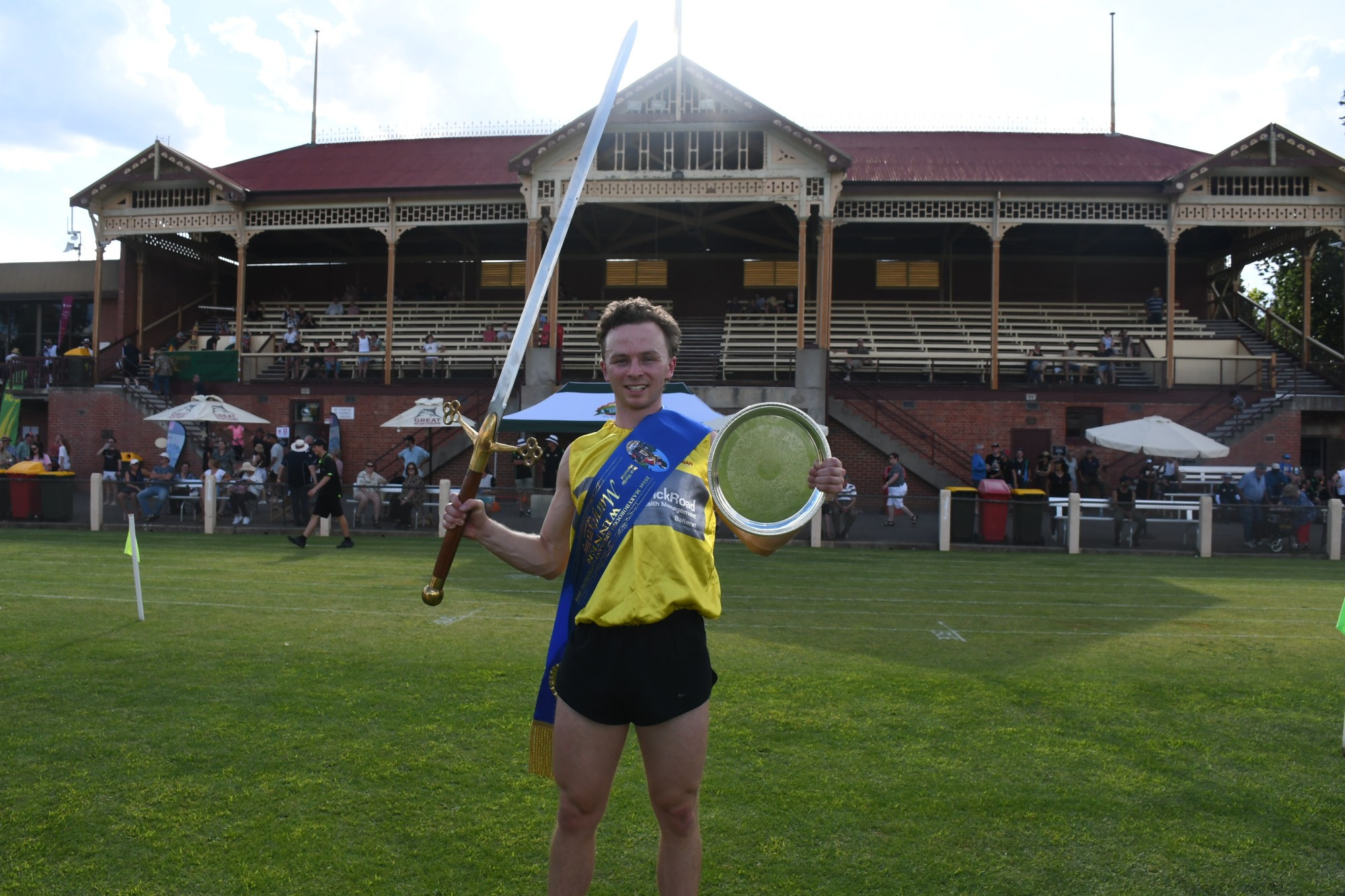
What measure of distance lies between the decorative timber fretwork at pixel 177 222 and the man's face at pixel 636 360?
2807 cm

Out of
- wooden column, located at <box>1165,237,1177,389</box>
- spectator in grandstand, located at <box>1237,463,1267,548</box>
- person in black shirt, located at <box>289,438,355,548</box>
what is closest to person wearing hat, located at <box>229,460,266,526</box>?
person in black shirt, located at <box>289,438,355,548</box>

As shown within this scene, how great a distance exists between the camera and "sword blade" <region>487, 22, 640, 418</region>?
3.32 m

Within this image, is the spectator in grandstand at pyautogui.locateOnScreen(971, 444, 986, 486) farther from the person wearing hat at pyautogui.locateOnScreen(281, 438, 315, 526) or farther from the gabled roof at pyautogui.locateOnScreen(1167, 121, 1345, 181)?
the person wearing hat at pyautogui.locateOnScreen(281, 438, 315, 526)

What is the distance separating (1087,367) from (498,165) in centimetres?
1774

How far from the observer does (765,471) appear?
10.9ft

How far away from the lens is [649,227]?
31094 mm

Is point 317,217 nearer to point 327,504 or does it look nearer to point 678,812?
point 327,504

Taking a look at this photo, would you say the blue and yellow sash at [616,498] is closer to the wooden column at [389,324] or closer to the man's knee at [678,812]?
the man's knee at [678,812]

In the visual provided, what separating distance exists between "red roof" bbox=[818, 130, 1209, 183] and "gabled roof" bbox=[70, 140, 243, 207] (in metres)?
17.4

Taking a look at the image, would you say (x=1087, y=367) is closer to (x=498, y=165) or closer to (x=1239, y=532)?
(x=1239, y=532)

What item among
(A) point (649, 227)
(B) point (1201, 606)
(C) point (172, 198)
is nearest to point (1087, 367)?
(A) point (649, 227)

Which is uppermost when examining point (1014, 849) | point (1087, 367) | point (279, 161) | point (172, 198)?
point (279, 161)

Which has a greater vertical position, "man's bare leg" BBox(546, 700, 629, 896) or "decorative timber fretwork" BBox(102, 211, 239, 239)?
"decorative timber fretwork" BBox(102, 211, 239, 239)

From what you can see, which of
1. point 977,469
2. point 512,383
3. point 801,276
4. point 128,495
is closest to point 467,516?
point 512,383
